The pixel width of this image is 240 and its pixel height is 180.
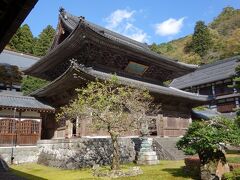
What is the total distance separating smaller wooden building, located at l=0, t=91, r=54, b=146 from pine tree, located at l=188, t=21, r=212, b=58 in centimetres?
6726

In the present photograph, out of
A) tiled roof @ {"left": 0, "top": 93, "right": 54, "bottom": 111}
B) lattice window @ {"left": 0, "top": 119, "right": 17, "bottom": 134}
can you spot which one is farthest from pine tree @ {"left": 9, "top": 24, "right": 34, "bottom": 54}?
lattice window @ {"left": 0, "top": 119, "right": 17, "bottom": 134}

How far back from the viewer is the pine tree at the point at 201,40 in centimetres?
8138

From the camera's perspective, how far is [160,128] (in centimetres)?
2405

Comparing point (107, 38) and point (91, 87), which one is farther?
point (107, 38)

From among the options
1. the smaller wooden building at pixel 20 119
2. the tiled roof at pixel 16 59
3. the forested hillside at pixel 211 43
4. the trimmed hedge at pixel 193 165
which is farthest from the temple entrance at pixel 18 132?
the forested hillside at pixel 211 43

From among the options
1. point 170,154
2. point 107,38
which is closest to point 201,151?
point 170,154

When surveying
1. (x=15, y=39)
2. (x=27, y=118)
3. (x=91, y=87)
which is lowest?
(x=27, y=118)

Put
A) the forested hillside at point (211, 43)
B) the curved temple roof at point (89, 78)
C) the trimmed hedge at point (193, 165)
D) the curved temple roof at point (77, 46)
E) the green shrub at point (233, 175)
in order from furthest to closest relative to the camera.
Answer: the forested hillside at point (211, 43)
the curved temple roof at point (77, 46)
the curved temple roof at point (89, 78)
the trimmed hedge at point (193, 165)
the green shrub at point (233, 175)

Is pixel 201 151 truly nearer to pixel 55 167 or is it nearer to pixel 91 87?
pixel 91 87

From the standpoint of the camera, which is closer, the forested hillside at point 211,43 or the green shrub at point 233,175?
the green shrub at point 233,175

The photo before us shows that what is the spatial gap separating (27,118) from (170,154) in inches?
442

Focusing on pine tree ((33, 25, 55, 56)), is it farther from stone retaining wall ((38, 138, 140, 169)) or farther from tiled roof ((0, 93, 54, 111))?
stone retaining wall ((38, 138, 140, 169))

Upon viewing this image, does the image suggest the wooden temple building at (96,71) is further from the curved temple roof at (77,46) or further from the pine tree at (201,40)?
the pine tree at (201,40)

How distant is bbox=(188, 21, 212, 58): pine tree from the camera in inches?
3204
